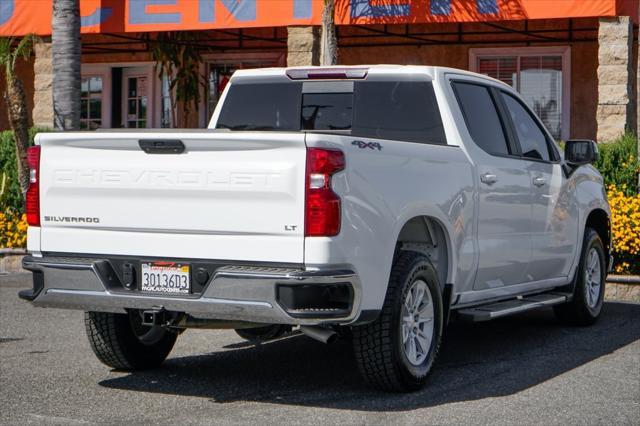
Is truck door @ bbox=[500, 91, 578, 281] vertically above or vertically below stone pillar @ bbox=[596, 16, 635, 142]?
below

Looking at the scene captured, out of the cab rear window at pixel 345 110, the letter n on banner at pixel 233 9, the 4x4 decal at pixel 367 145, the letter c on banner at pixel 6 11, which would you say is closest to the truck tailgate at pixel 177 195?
the 4x4 decal at pixel 367 145

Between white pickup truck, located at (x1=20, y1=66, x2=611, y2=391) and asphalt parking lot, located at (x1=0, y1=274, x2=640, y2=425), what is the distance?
0.30 meters

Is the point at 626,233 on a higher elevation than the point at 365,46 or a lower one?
lower

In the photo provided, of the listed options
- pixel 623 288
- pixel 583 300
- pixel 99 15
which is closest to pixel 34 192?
pixel 583 300

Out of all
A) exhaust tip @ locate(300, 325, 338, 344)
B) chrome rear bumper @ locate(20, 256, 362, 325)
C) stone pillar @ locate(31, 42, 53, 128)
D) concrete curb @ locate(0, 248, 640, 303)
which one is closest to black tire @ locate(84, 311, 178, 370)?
chrome rear bumper @ locate(20, 256, 362, 325)

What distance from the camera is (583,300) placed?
9922 millimetres

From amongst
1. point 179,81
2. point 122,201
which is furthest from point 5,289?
point 179,81

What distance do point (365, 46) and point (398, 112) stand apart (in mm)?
13057

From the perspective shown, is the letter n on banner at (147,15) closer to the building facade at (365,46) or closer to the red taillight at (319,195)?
the building facade at (365,46)

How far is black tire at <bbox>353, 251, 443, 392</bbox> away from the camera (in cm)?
676

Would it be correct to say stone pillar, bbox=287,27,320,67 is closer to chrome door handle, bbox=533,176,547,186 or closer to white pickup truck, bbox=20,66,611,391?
chrome door handle, bbox=533,176,547,186

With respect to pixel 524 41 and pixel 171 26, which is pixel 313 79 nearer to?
pixel 171 26

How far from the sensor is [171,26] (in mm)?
18391

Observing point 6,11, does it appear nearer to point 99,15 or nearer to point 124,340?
point 99,15
